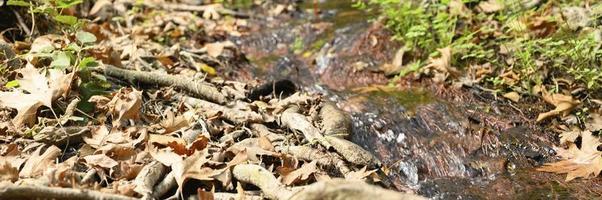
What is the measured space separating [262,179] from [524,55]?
3065 millimetres

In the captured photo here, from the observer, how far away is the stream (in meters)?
3.87

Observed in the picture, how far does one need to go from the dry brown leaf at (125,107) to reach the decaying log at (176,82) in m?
0.67

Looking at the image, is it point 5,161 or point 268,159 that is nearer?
point 5,161

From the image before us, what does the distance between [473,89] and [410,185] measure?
1573 millimetres

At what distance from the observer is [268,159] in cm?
322

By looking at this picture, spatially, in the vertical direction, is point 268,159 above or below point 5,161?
below

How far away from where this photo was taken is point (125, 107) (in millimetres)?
3305

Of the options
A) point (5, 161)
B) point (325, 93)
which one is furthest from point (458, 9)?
point (5, 161)

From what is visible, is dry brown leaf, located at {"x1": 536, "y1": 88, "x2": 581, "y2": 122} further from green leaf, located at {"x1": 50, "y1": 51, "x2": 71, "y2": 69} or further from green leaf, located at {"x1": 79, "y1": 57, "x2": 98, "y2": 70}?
green leaf, located at {"x1": 50, "y1": 51, "x2": 71, "y2": 69}

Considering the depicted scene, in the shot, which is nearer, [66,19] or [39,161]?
[39,161]

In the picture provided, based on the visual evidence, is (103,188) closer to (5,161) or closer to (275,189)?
(5,161)

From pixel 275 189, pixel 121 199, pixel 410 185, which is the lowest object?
pixel 410 185

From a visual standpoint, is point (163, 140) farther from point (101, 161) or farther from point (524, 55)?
point (524, 55)

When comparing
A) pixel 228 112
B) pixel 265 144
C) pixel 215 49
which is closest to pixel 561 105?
pixel 265 144
